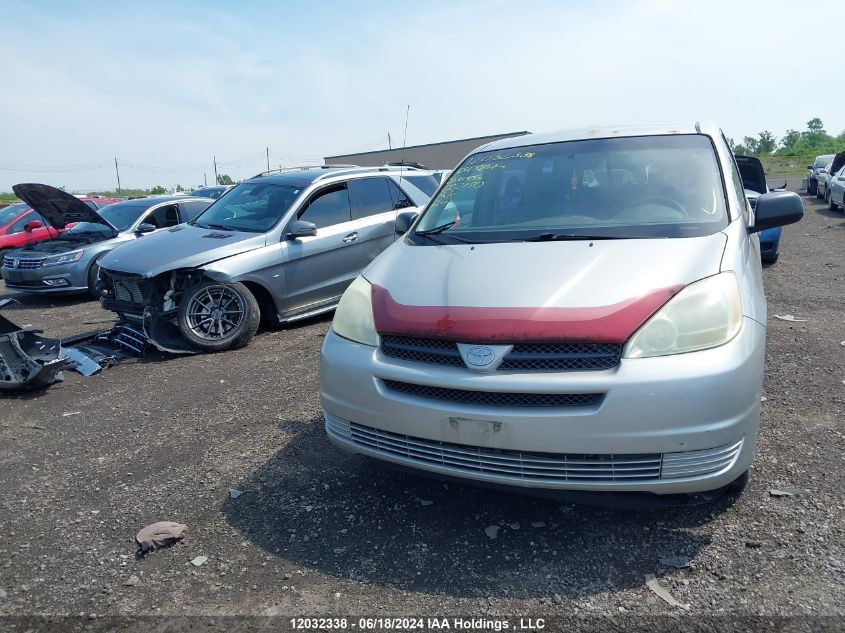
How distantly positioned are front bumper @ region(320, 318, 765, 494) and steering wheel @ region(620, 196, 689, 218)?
89cm

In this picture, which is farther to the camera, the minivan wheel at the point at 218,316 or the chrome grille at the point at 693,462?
the minivan wheel at the point at 218,316

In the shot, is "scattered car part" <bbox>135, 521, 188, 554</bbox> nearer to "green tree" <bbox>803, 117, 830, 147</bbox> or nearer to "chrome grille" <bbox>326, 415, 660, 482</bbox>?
"chrome grille" <bbox>326, 415, 660, 482</bbox>

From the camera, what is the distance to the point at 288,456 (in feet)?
12.6

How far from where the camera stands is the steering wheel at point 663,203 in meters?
3.44

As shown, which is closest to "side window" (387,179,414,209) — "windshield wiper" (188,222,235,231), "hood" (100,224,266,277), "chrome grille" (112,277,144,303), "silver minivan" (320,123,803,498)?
"hood" (100,224,266,277)

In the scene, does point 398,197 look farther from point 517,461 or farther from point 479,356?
point 517,461

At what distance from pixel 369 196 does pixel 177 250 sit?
2402 mm

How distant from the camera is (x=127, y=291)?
649 centimetres

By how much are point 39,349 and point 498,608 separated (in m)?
4.87

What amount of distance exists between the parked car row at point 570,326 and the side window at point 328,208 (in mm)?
2887

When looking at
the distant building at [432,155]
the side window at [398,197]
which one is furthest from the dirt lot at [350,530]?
the distant building at [432,155]

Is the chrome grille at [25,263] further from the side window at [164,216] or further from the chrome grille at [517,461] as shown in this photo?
the chrome grille at [517,461]

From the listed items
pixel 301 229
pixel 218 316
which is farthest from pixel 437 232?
pixel 218 316

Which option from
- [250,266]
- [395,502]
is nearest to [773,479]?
[395,502]
